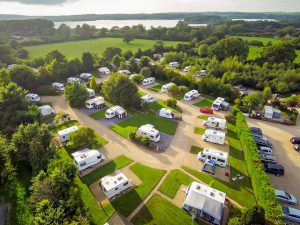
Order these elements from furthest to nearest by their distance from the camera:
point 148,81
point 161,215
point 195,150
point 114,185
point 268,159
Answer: point 148,81 < point 195,150 < point 268,159 < point 114,185 < point 161,215

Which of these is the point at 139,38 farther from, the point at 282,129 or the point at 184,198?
the point at 184,198

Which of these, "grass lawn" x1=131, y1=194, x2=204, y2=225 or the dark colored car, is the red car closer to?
the dark colored car

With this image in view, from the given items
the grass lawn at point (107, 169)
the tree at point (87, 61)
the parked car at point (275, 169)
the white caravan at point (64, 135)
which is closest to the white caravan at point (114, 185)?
the grass lawn at point (107, 169)

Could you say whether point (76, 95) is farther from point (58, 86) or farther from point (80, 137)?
point (80, 137)

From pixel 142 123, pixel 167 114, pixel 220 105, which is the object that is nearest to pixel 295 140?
pixel 220 105

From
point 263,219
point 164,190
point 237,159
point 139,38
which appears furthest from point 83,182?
point 139,38
